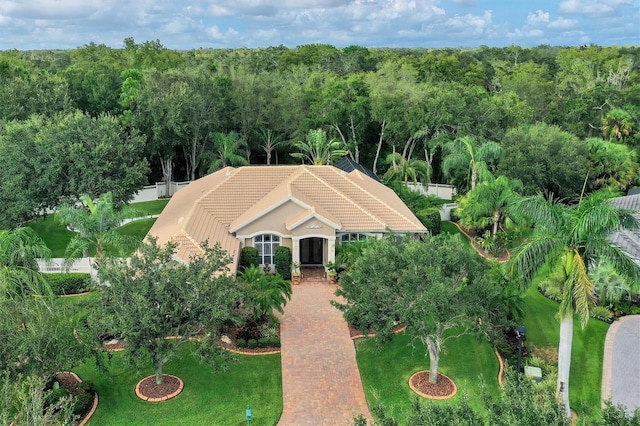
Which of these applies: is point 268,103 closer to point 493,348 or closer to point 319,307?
point 319,307

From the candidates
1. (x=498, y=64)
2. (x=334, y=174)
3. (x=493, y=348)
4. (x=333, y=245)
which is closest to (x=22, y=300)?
(x=333, y=245)

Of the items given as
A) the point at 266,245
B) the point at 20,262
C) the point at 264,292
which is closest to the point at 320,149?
the point at 266,245

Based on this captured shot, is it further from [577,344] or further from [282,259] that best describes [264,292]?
[577,344]

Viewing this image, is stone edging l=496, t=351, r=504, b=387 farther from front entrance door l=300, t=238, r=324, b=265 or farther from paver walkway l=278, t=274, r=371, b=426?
front entrance door l=300, t=238, r=324, b=265

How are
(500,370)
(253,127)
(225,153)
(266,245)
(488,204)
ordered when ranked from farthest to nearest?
(253,127) < (225,153) < (488,204) < (266,245) < (500,370)

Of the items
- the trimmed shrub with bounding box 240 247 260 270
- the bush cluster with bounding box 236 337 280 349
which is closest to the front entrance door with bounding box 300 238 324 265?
the trimmed shrub with bounding box 240 247 260 270
